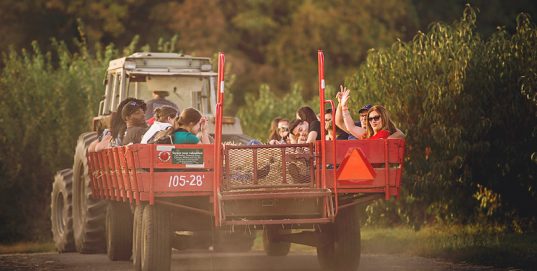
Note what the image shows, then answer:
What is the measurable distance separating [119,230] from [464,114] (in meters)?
5.11

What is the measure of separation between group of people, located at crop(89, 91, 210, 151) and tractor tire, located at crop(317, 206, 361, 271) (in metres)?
1.67

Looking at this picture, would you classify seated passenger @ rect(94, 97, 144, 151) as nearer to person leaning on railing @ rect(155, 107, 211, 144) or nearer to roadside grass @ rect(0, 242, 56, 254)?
person leaning on railing @ rect(155, 107, 211, 144)

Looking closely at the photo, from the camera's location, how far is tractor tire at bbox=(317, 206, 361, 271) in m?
16.5

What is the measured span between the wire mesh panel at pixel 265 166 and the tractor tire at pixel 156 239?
35.6 inches

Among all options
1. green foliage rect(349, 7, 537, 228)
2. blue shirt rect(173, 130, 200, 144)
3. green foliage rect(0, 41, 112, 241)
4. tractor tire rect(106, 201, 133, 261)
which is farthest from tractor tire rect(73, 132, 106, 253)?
green foliage rect(0, 41, 112, 241)

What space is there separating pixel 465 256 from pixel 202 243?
3.21 meters

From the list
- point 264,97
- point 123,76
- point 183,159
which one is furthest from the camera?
point 264,97

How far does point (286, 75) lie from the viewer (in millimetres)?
47188

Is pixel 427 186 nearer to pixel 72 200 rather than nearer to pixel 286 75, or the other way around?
pixel 72 200

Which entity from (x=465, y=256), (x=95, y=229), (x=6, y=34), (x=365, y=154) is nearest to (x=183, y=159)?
(x=365, y=154)

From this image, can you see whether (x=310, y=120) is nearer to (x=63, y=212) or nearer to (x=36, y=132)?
(x=63, y=212)

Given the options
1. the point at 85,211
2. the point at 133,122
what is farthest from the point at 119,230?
the point at 133,122

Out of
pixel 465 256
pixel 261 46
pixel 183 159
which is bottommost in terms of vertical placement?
pixel 465 256

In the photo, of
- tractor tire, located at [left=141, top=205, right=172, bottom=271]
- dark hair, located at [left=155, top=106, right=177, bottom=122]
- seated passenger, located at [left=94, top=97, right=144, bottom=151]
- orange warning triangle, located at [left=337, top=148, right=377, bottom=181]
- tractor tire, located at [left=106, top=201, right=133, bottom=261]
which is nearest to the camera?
orange warning triangle, located at [left=337, top=148, right=377, bottom=181]
